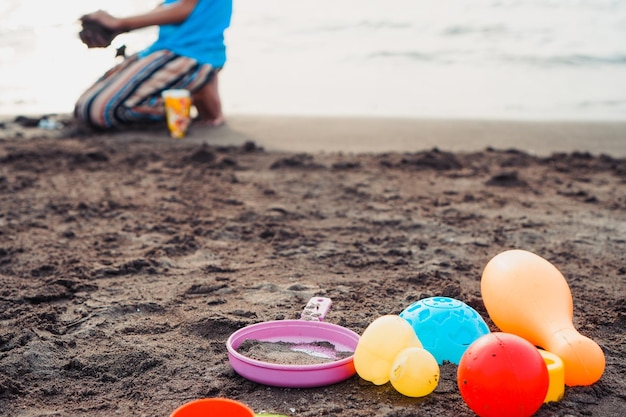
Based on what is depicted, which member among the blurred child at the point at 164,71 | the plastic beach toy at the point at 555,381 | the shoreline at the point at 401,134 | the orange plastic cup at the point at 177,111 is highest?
the blurred child at the point at 164,71

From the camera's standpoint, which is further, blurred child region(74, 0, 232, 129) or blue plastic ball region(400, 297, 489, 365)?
blurred child region(74, 0, 232, 129)

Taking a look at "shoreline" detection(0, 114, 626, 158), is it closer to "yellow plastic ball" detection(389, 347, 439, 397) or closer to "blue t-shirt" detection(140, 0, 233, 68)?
"blue t-shirt" detection(140, 0, 233, 68)

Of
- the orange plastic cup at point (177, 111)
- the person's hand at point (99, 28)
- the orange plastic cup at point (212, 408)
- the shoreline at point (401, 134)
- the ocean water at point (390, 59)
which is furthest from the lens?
the ocean water at point (390, 59)

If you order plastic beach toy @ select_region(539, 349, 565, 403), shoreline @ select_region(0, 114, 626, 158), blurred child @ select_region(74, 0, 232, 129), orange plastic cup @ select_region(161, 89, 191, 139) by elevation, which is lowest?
plastic beach toy @ select_region(539, 349, 565, 403)

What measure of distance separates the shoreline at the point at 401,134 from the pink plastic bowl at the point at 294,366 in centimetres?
264

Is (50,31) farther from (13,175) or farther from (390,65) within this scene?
(13,175)

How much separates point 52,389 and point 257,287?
813mm

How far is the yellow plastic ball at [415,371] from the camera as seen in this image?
66.6 inches

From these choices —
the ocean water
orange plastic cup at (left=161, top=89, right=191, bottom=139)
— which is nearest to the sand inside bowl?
orange plastic cup at (left=161, top=89, right=191, bottom=139)

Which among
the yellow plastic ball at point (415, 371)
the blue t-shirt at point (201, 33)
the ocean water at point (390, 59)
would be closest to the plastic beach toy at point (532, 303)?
the yellow plastic ball at point (415, 371)

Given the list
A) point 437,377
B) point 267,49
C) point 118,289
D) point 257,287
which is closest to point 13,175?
point 118,289

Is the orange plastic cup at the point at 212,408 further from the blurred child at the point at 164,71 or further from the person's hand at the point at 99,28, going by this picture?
the blurred child at the point at 164,71

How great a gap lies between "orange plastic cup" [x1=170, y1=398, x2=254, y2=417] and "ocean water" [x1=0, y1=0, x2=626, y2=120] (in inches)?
174

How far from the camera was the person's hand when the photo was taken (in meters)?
4.54
